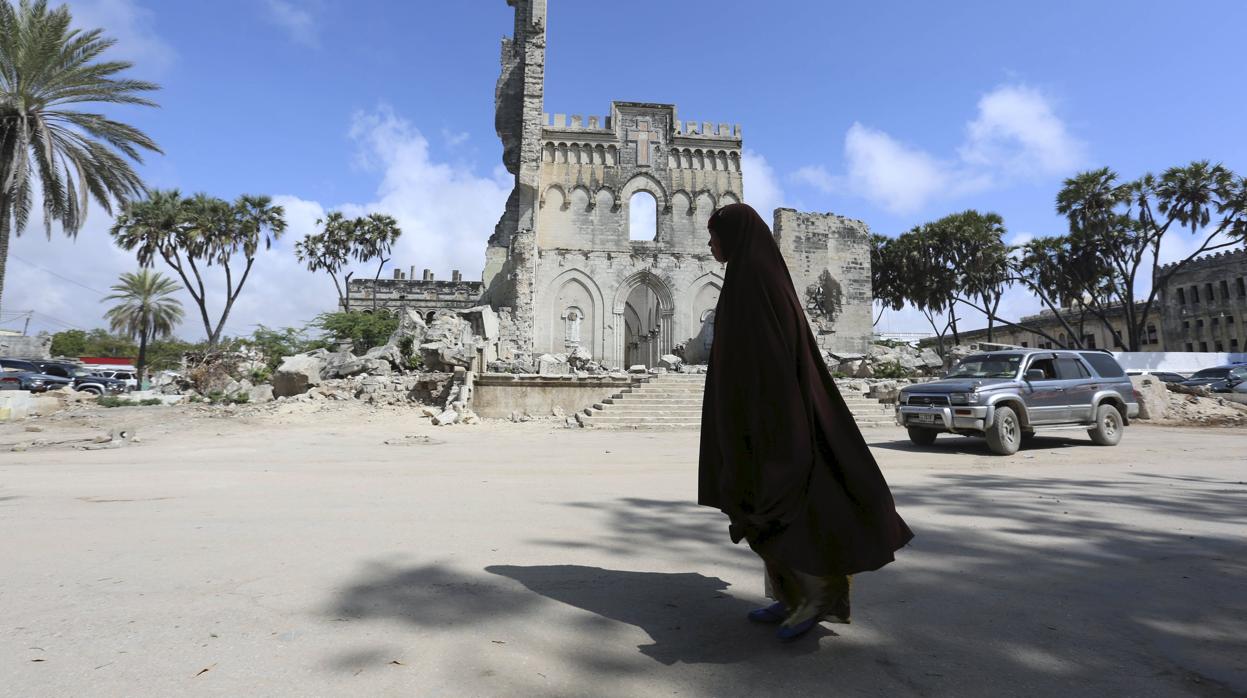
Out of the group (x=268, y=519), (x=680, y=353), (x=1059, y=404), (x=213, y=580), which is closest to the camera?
(x=213, y=580)

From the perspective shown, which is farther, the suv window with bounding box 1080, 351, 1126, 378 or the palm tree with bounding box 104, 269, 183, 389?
the palm tree with bounding box 104, 269, 183, 389

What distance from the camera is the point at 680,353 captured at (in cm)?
2664

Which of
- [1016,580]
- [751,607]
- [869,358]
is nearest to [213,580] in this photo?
[751,607]

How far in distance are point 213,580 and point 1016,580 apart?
3.92 metres

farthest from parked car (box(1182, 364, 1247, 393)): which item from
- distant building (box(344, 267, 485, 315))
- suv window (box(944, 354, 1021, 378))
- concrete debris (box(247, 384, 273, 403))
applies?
distant building (box(344, 267, 485, 315))

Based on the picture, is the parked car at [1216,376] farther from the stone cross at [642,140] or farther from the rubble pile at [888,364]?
the stone cross at [642,140]

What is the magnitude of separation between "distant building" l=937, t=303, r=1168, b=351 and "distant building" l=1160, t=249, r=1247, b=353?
1286mm

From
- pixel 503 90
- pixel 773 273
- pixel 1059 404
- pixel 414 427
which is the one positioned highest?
pixel 503 90

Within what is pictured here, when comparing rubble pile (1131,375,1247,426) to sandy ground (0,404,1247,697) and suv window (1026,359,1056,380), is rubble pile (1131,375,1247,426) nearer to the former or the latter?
suv window (1026,359,1056,380)

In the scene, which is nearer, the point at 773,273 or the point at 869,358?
the point at 773,273

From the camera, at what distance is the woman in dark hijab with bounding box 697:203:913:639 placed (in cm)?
206

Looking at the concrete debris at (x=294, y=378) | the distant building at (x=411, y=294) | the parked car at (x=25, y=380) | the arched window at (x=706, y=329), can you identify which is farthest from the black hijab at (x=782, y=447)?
the distant building at (x=411, y=294)

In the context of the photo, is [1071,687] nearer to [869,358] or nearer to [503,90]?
[869,358]

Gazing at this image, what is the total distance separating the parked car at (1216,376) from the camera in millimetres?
21200
